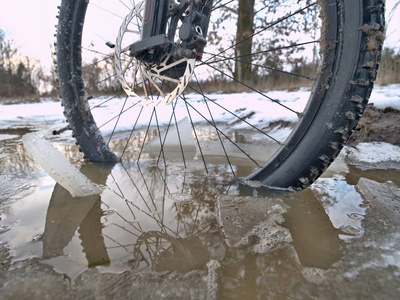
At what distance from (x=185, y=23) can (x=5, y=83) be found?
20.0 metres

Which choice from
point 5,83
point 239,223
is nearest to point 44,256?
point 239,223

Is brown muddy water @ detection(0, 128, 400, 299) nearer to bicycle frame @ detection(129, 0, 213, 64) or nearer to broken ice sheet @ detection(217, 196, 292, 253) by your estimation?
broken ice sheet @ detection(217, 196, 292, 253)

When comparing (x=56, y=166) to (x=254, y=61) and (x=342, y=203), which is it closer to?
(x=342, y=203)

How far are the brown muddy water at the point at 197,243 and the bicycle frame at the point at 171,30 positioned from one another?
69 cm

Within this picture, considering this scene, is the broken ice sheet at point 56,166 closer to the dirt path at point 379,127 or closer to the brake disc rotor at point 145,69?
the brake disc rotor at point 145,69

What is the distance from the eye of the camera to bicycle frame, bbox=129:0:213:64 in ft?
3.95

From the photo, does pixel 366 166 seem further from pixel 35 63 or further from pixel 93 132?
pixel 35 63

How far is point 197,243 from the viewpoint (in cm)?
82

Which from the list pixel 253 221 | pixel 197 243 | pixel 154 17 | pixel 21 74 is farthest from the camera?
pixel 21 74

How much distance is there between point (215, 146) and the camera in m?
2.17

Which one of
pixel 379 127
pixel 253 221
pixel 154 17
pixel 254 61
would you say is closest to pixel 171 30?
pixel 154 17

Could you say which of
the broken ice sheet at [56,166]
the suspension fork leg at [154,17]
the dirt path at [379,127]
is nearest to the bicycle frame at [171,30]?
the suspension fork leg at [154,17]

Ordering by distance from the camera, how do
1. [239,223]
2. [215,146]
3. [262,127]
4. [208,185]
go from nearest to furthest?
[239,223] < [208,185] < [215,146] < [262,127]

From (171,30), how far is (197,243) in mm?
1061
